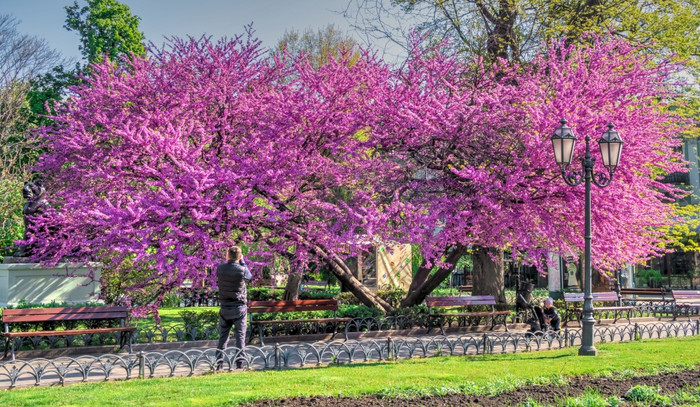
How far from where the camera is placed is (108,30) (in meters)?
37.5

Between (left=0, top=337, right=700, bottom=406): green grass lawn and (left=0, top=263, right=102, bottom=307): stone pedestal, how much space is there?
265 inches

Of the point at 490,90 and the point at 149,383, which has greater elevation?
the point at 490,90

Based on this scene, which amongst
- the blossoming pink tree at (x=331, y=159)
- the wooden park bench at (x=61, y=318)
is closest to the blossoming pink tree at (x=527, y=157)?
the blossoming pink tree at (x=331, y=159)

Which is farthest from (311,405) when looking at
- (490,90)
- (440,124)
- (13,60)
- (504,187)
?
(13,60)

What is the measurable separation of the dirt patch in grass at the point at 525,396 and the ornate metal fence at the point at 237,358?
2497mm

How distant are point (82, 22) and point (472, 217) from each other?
101ft

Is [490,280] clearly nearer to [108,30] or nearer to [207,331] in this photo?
[207,331]

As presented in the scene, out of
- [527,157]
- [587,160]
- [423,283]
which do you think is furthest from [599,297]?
[587,160]

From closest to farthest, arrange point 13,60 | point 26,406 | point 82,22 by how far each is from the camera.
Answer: point 26,406 → point 13,60 → point 82,22

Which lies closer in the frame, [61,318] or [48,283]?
[61,318]

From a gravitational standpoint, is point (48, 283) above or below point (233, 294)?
above

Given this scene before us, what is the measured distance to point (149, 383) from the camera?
8.84 metres

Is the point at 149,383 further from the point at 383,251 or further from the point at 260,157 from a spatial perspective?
the point at 383,251

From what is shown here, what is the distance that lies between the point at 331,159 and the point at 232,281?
19.6ft
